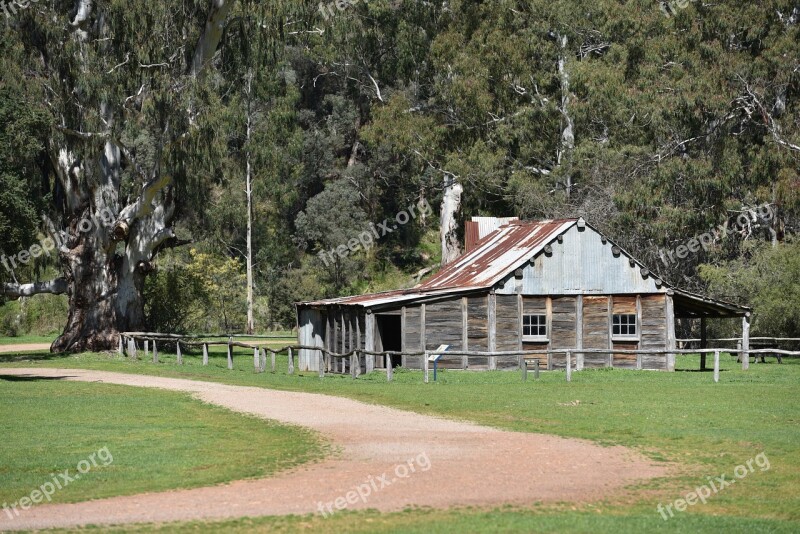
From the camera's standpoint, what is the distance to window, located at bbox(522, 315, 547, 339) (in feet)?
122

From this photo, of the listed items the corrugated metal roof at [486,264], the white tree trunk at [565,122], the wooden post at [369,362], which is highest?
the white tree trunk at [565,122]

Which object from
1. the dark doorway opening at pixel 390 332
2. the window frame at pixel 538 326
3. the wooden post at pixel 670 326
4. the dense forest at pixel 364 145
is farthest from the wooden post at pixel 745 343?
the dark doorway opening at pixel 390 332

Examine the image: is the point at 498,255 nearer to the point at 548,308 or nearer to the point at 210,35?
the point at 548,308

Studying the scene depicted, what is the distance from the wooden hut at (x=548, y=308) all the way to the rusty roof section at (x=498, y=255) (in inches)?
3.0

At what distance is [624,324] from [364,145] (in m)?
48.9

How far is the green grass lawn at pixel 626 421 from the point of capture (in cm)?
1288

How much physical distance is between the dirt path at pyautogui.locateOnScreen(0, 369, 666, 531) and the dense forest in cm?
2348

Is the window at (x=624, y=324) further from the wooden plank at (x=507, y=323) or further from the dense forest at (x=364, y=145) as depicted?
the dense forest at (x=364, y=145)

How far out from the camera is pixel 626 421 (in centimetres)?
2169

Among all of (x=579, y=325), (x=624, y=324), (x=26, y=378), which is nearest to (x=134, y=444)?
(x=26, y=378)

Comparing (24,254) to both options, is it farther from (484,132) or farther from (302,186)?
(302,186)

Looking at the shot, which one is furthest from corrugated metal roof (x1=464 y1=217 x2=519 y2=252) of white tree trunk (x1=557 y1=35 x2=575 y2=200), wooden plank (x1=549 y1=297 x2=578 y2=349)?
white tree trunk (x1=557 y1=35 x2=575 y2=200)

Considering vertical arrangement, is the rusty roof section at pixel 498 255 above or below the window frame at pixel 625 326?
above

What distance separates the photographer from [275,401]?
25.6 metres
